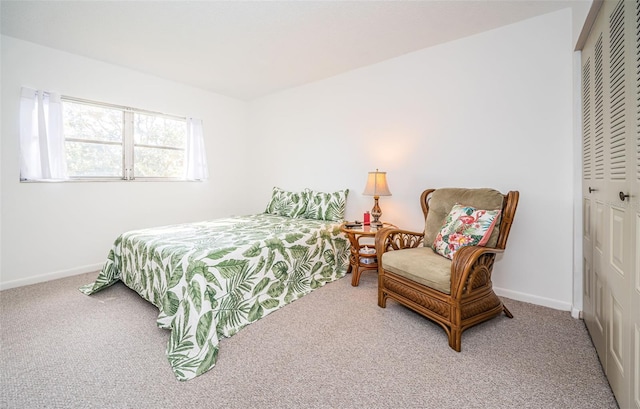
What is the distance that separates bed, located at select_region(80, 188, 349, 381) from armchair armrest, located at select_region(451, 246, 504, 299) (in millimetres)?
1409

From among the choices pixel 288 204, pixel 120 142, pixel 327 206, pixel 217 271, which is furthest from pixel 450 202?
pixel 120 142

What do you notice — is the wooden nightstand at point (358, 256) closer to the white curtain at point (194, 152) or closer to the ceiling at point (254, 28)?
the ceiling at point (254, 28)

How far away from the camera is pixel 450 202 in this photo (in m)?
2.45

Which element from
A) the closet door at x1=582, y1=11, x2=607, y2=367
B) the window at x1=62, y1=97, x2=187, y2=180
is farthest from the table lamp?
the window at x1=62, y1=97, x2=187, y2=180

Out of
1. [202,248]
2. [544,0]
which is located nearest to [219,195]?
[202,248]

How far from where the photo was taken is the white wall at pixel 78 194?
9.26 ft

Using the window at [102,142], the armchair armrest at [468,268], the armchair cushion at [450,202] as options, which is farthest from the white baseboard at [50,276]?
the armchair armrest at [468,268]

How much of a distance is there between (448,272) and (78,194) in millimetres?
4021

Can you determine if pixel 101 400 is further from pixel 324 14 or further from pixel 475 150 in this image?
pixel 475 150

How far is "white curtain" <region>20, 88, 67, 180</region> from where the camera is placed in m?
2.88

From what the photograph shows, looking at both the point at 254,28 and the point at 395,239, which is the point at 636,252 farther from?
the point at 254,28

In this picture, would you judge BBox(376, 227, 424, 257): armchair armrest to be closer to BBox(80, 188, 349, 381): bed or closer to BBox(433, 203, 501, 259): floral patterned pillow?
BBox(433, 203, 501, 259): floral patterned pillow

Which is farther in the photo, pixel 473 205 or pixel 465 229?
pixel 473 205

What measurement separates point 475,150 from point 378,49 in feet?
4.92
